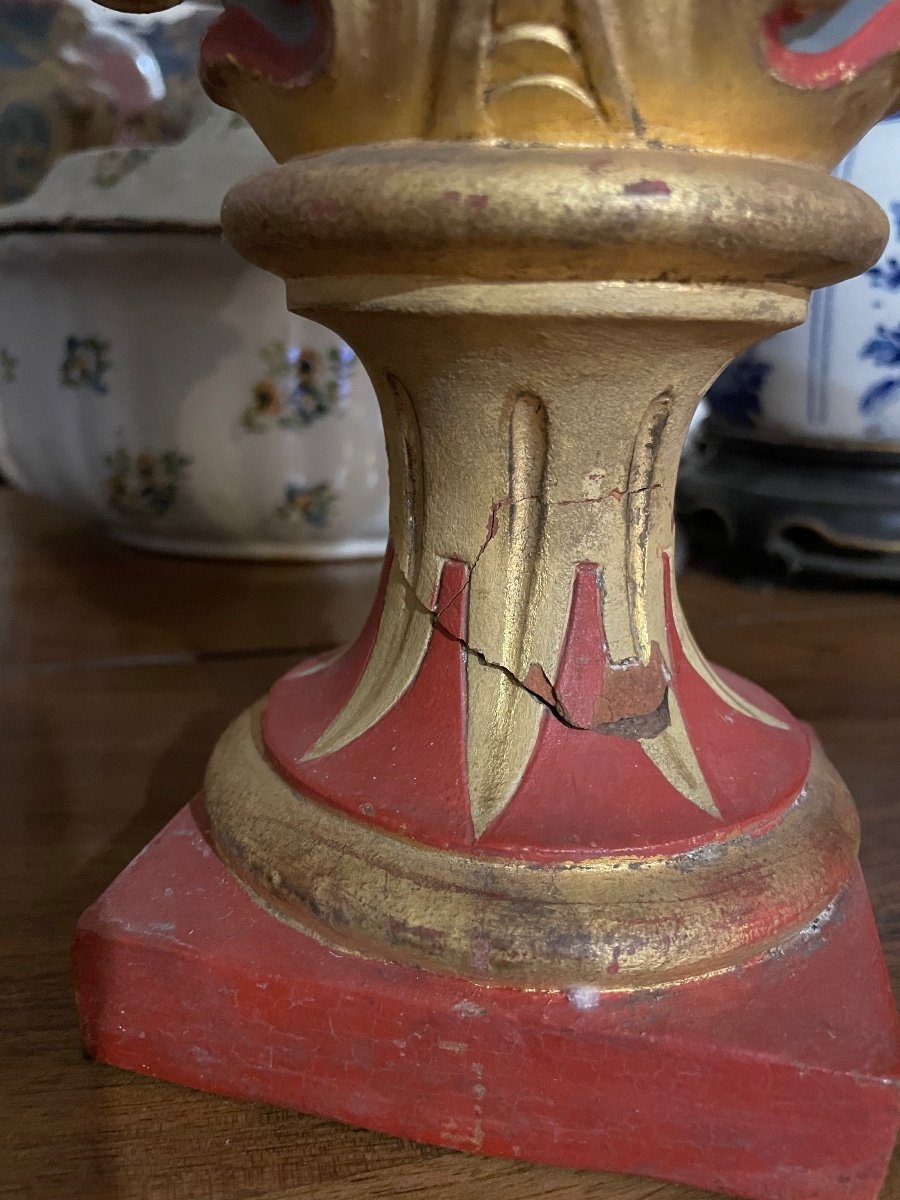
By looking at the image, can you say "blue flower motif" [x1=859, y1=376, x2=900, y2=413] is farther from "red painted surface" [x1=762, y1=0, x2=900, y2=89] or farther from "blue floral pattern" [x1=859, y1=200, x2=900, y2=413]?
"red painted surface" [x1=762, y1=0, x2=900, y2=89]

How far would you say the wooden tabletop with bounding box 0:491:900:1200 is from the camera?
265mm

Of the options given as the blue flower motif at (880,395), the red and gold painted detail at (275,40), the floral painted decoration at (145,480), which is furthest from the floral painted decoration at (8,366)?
the blue flower motif at (880,395)

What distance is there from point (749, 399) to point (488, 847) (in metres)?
0.55

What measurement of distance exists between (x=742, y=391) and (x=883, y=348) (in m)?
0.10

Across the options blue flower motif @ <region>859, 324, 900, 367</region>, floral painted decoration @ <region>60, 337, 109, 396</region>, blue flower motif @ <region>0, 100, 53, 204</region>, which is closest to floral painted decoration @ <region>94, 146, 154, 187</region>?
floral painted decoration @ <region>60, 337, 109, 396</region>

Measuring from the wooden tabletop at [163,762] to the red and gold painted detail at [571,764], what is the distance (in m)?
0.09

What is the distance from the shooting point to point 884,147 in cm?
64

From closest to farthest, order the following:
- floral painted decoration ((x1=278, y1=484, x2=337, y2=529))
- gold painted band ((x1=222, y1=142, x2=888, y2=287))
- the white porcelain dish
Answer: gold painted band ((x1=222, y1=142, x2=888, y2=287))
the white porcelain dish
floral painted decoration ((x1=278, y1=484, x2=337, y2=529))

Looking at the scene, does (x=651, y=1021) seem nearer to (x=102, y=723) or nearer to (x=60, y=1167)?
(x=60, y=1167)

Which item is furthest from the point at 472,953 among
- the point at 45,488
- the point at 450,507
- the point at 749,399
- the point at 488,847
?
the point at 45,488

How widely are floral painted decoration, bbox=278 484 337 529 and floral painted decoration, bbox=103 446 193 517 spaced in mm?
79

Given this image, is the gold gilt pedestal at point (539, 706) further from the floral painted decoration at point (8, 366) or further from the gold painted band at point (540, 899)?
the floral painted decoration at point (8, 366)

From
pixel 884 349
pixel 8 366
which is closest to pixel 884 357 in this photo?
pixel 884 349

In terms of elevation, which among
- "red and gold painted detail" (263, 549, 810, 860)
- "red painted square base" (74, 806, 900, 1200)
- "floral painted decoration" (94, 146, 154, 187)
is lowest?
"red painted square base" (74, 806, 900, 1200)
